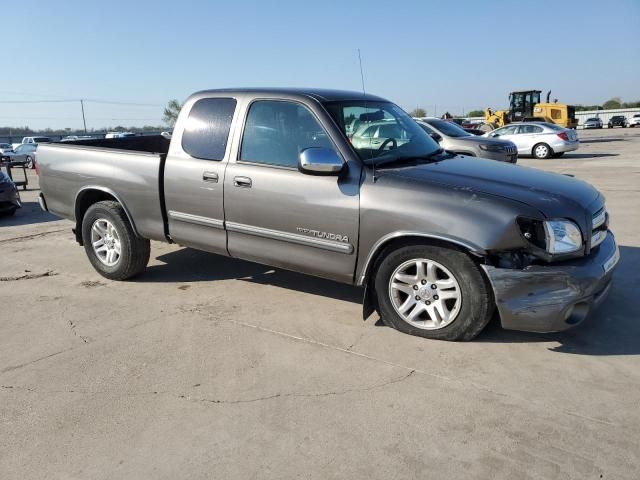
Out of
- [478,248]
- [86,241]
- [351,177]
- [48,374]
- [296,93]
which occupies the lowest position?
[48,374]

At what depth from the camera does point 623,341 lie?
3850 millimetres

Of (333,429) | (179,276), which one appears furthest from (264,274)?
(333,429)

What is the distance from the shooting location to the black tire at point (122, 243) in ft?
17.8

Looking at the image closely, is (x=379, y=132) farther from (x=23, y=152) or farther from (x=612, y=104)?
(x=612, y=104)

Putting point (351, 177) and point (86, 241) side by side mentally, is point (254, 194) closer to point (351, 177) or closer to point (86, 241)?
point (351, 177)

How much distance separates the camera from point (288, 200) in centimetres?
430

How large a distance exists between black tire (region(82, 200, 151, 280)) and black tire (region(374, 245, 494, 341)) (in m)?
2.69

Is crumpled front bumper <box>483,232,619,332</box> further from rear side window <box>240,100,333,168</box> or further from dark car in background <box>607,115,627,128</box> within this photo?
dark car in background <box>607,115,627,128</box>

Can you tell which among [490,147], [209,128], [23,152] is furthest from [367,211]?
[23,152]

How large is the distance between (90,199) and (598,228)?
4.92m

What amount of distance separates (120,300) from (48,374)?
1450 millimetres

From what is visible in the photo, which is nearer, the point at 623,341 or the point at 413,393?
the point at 413,393

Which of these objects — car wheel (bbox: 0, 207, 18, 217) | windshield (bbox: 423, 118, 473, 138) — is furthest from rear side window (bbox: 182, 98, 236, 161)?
windshield (bbox: 423, 118, 473, 138)

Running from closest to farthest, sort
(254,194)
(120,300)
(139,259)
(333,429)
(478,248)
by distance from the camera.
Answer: (333,429)
(478,248)
(254,194)
(120,300)
(139,259)
